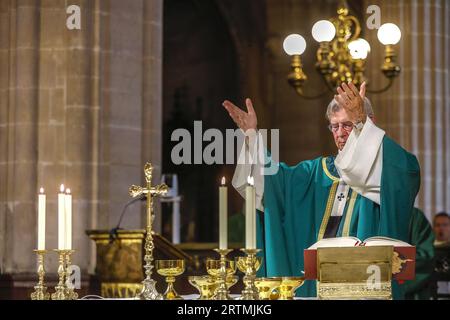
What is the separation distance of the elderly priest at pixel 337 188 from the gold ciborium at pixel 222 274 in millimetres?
1224

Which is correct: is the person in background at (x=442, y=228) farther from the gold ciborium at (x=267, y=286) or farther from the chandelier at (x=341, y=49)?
the gold ciborium at (x=267, y=286)

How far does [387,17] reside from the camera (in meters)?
16.7

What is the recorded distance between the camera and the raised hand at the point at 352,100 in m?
7.00

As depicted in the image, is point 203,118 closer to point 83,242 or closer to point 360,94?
point 83,242

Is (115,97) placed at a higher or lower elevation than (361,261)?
higher

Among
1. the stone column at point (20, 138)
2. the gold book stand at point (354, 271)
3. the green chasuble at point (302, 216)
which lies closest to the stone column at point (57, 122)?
the stone column at point (20, 138)

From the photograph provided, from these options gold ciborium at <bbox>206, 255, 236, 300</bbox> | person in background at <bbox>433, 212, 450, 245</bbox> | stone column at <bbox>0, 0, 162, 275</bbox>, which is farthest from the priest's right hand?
Result: person in background at <bbox>433, 212, 450, 245</bbox>

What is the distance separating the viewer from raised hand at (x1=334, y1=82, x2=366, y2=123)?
7.00 metres

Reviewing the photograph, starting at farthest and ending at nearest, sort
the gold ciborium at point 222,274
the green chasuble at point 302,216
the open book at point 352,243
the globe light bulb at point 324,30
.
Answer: the globe light bulb at point 324,30, the green chasuble at point 302,216, the open book at point 352,243, the gold ciborium at point 222,274

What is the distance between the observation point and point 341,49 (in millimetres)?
13930

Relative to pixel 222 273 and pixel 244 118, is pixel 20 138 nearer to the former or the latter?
pixel 244 118

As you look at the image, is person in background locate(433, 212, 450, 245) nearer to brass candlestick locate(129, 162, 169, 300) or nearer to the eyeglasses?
the eyeglasses
